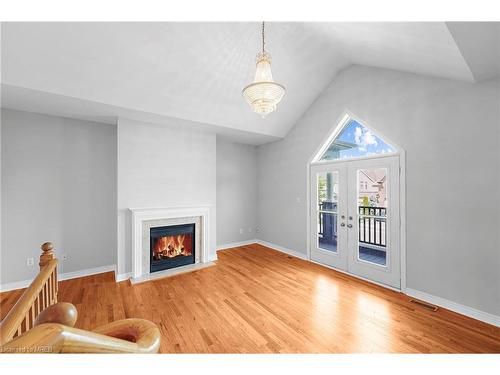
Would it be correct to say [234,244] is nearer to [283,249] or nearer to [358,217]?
[283,249]

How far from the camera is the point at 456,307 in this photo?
280cm

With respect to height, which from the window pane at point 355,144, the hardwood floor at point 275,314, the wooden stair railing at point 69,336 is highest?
the window pane at point 355,144

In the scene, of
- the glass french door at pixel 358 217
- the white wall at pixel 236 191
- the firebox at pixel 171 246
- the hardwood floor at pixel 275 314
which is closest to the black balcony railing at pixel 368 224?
the glass french door at pixel 358 217

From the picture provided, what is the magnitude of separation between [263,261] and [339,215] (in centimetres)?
185

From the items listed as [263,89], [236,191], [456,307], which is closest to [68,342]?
[263,89]

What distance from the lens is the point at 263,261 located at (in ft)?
15.5

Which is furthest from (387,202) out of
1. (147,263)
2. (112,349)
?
(147,263)

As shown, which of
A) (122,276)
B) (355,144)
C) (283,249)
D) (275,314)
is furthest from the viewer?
(283,249)

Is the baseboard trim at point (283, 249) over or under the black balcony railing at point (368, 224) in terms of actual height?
under

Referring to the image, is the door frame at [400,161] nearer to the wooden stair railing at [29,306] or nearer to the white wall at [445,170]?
the white wall at [445,170]

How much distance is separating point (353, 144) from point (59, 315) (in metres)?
4.32

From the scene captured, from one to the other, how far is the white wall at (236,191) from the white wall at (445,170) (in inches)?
115

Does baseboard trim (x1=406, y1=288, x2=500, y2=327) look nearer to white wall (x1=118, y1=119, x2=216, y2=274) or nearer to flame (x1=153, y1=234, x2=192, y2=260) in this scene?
white wall (x1=118, y1=119, x2=216, y2=274)

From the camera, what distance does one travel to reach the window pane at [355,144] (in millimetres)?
3656
